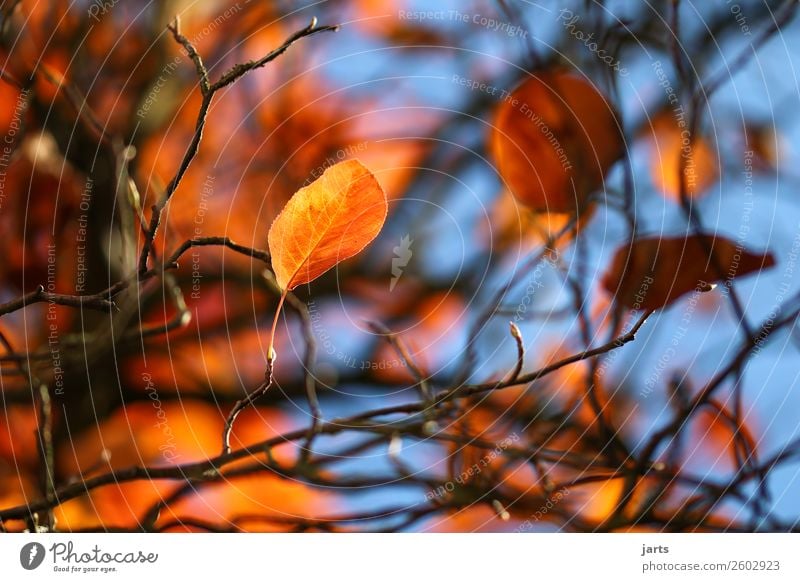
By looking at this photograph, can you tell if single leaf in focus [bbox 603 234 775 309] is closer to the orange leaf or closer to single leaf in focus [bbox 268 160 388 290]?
the orange leaf

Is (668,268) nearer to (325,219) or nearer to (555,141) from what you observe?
Result: (555,141)

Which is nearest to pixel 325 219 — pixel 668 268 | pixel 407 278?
pixel 407 278

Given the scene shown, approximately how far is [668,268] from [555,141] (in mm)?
97

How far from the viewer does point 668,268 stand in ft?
1.35

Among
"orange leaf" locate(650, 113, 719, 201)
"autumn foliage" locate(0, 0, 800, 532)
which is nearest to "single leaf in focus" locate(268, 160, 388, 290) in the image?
"autumn foliage" locate(0, 0, 800, 532)

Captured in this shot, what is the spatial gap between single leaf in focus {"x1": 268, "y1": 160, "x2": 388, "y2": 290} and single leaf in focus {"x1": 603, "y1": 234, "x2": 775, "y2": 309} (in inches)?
6.2

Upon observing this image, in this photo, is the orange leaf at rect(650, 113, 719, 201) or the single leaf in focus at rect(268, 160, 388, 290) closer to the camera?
the single leaf in focus at rect(268, 160, 388, 290)

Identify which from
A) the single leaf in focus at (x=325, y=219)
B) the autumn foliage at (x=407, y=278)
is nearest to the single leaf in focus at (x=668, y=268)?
Answer: the autumn foliage at (x=407, y=278)

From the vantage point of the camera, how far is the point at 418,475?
0.41 meters

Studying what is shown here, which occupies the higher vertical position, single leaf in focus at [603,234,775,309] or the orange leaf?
the orange leaf

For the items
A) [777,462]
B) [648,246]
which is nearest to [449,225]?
[648,246]

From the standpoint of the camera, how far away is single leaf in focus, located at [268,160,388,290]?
320mm

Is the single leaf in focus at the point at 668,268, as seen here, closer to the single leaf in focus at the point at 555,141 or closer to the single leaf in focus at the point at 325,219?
the single leaf in focus at the point at 555,141

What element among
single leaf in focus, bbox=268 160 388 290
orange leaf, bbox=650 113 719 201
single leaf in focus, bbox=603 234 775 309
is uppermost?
orange leaf, bbox=650 113 719 201
